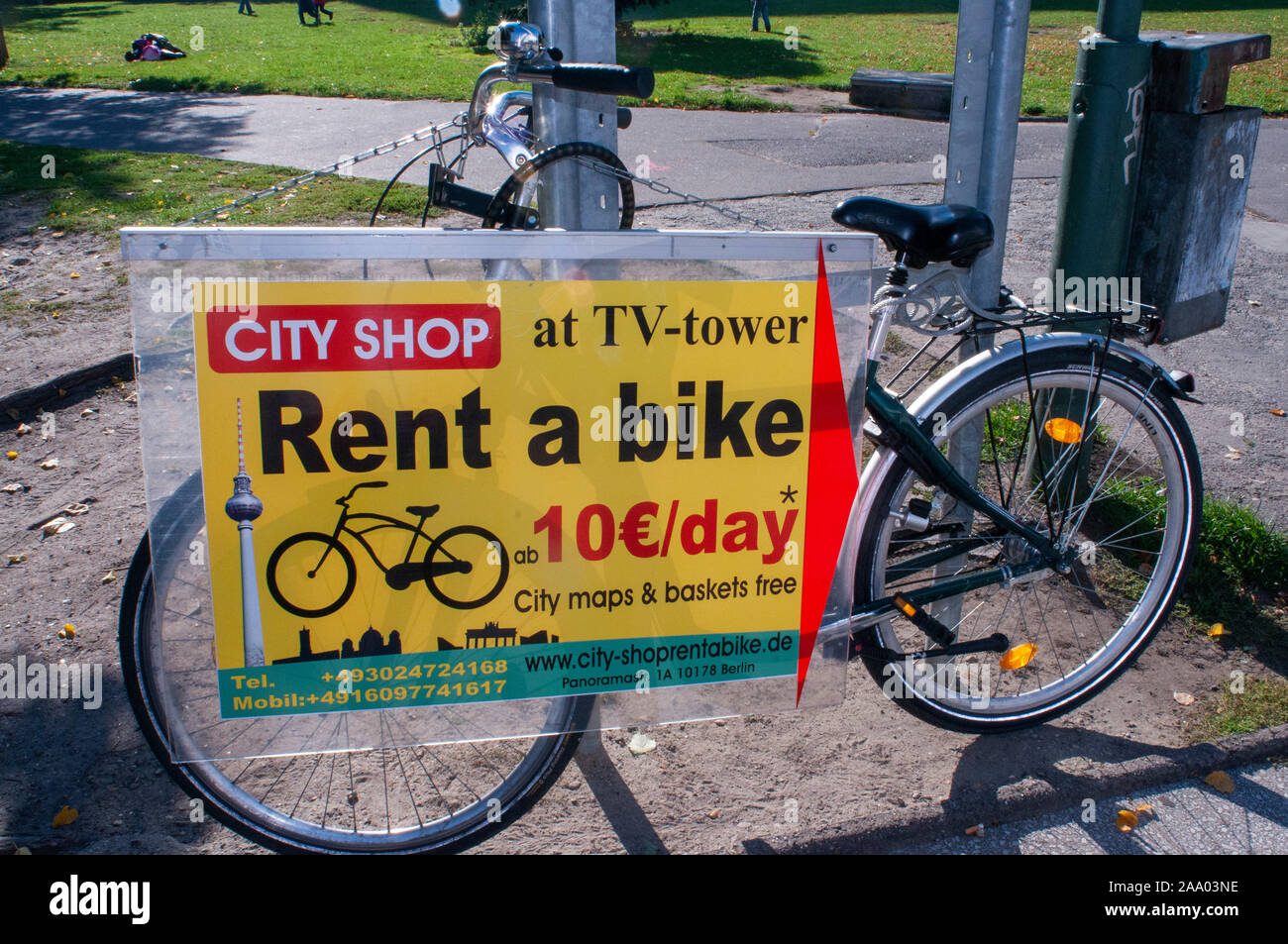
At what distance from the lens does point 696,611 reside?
2568 millimetres

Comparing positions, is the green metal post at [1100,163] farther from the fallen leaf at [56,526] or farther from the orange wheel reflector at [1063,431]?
the fallen leaf at [56,526]

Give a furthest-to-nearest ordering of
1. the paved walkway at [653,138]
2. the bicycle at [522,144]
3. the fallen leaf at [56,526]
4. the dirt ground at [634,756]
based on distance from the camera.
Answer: the paved walkway at [653,138] < the fallen leaf at [56,526] < the dirt ground at [634,756] < the bicycle at [522,144]

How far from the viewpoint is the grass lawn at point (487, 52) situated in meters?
14.5

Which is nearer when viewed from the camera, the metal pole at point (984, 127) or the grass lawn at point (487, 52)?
the metal pole at point (984, 127)

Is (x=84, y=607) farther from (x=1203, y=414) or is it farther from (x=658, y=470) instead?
(x=1203, y=414)

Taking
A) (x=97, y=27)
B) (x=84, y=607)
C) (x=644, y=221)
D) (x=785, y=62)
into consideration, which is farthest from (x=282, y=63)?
(x=84, y=607)

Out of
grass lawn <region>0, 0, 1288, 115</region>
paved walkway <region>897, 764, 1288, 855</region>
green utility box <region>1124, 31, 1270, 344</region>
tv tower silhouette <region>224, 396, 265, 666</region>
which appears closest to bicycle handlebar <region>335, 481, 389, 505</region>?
tv tower silhouette <region>224, 396, 265, 666</region>

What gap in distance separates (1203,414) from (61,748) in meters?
4.72

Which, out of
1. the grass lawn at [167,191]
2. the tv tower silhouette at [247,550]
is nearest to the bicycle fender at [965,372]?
the tv tower silhouette at [247,550]

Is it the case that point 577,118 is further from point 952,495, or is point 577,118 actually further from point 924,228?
point 952,495

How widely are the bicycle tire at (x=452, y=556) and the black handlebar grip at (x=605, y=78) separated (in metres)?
0.99

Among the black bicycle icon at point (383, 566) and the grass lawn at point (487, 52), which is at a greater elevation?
the grass lawn at point (487, 52)

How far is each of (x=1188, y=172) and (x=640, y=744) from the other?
8.31ft

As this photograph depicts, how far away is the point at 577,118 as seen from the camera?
2.79 m
